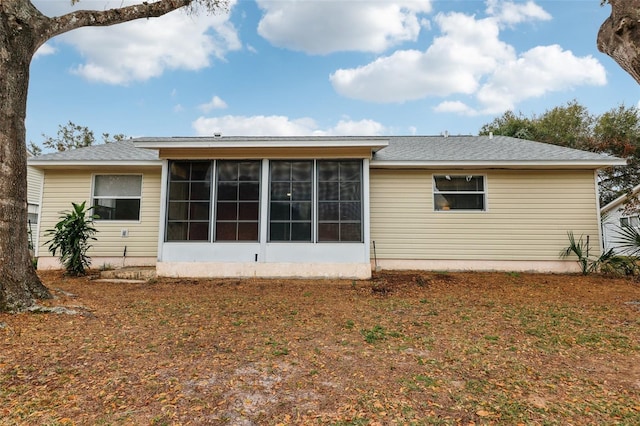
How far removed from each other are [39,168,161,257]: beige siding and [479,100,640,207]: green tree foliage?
1853 cm

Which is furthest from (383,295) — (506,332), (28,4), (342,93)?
(342,93)

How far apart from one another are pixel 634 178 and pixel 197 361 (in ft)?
82.1

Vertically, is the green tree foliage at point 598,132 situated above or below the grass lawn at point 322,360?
above

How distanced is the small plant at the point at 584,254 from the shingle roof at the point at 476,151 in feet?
6.39

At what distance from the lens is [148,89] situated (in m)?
15.4

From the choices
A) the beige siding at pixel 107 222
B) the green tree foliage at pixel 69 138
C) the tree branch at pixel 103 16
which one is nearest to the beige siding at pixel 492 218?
the tree branch at pixel 103 16

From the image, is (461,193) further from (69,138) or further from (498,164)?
(69,138)

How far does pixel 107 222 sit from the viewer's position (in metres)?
8.35

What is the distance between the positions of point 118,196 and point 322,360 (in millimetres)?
7750

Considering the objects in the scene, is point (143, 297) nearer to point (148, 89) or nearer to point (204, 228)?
point (204, 228)

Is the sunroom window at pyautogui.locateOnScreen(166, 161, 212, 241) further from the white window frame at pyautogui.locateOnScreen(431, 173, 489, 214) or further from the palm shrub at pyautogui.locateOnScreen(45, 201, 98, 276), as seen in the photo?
the white window frame at pyautogui.locateOnScreen(431, 173, 489, 214)

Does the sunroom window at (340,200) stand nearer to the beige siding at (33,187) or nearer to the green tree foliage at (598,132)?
the beige siding at (33,187)

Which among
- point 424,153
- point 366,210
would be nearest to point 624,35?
point 366,210

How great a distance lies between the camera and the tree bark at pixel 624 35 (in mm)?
3043
